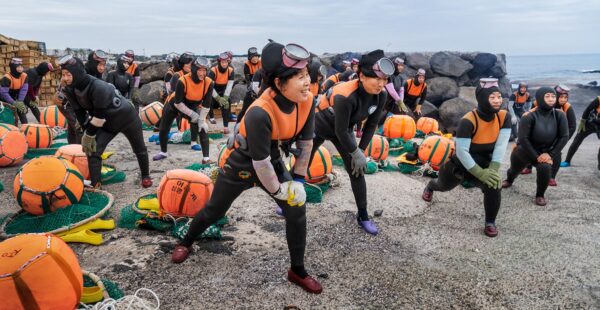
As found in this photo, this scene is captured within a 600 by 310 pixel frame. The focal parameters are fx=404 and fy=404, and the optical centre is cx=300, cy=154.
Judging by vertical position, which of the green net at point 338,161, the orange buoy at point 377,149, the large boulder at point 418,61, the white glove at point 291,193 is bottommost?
the green net at point 338,161

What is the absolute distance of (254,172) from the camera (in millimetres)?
3504

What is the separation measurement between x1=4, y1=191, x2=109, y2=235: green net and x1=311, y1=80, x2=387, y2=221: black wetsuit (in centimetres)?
295

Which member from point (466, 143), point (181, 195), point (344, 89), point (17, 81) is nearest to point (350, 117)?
point (344, 89)

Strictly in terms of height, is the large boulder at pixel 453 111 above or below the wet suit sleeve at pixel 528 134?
below

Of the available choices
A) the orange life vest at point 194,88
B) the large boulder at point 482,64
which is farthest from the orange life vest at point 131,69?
the large boulder at point 482,64

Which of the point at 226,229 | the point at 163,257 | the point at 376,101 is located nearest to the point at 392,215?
the point at 376,101

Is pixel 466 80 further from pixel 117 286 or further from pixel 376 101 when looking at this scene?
pixel 117 286

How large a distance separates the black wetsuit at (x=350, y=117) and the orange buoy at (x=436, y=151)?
3.01 meters

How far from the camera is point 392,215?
5738 mm

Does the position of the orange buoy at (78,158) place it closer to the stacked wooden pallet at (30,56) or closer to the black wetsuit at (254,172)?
the black wetsuit at (254,172)

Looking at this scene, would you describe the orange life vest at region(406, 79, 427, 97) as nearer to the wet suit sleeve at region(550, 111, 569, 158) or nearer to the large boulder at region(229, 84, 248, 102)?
the wet suit sleeve at region(550, 111, 569, 158)

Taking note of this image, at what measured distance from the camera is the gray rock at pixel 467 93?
1620cm

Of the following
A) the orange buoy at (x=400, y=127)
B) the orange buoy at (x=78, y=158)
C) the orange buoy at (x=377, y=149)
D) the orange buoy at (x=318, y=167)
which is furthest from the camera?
the orange buoy at (x=400, y=127)

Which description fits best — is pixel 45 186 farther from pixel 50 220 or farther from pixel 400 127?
pixel 400 127
